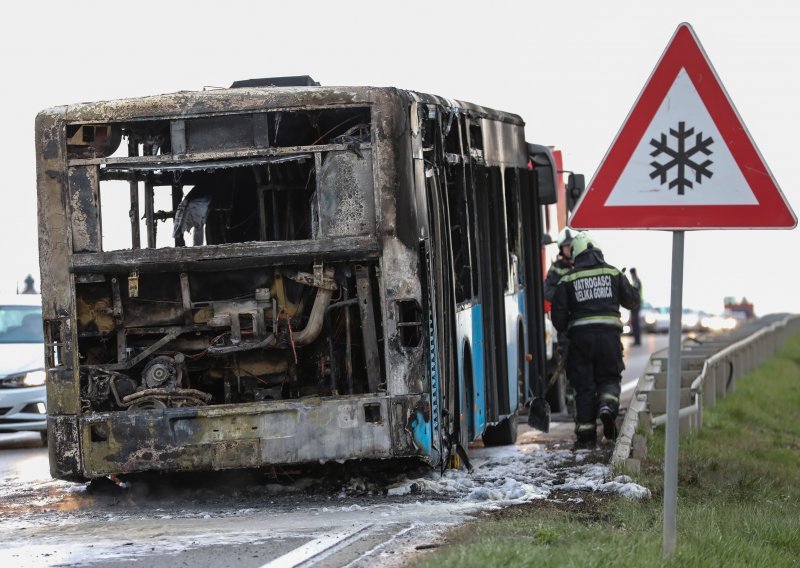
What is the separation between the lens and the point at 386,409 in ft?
34.3

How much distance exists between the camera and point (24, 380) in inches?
626

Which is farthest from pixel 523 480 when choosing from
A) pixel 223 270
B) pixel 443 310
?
pixel 223 270

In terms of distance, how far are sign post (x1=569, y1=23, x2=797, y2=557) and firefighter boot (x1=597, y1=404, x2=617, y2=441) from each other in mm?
6872

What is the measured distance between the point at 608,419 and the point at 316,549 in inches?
248

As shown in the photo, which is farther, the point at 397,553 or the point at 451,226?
the point at 451,226

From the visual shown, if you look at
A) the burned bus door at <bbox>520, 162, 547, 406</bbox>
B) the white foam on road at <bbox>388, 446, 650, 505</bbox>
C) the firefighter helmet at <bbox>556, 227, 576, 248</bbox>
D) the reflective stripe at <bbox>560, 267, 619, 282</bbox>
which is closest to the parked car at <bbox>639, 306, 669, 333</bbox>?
the firefighter helmet at <bbox>556, 227, 576, 248</bbox>

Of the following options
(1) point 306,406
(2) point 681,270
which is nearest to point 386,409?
(1) point 306,406

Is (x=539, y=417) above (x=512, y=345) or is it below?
below

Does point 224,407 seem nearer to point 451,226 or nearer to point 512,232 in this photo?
point 451,226

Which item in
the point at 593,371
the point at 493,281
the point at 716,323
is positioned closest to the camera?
the point at 493,281

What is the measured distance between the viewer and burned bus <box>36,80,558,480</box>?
10.5m

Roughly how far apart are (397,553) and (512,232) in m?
6.89

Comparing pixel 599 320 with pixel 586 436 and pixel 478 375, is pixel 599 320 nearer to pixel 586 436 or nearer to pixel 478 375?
pixel 586 436

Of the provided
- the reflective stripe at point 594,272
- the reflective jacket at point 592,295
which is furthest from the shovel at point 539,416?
the reflective stripe at point 594,272
